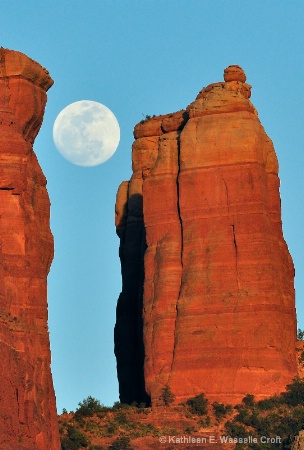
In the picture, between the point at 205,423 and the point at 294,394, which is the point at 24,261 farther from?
the point at 294,394

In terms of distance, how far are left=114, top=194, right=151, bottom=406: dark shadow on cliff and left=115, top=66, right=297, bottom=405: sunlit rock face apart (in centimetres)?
451

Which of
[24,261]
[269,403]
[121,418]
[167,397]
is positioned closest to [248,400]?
[269,403]

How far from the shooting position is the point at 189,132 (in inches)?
4373

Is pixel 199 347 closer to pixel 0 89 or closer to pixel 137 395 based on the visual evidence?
pixel 137 395

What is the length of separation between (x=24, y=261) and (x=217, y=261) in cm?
2529

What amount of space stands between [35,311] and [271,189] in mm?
29994

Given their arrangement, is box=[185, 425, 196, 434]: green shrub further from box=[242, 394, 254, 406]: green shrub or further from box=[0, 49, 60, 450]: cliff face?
box=[0, 49, 60, 450]: cliff face

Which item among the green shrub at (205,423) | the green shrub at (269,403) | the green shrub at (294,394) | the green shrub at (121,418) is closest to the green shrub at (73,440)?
the green shrub at (121,418)

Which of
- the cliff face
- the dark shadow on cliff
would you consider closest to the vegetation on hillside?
the dark shadow on cliff

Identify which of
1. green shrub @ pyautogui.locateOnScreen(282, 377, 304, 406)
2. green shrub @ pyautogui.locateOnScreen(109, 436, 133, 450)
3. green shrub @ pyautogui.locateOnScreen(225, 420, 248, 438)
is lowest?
green shrub @ pyautogui.locateOnScreen(109, 436, 133, 450)

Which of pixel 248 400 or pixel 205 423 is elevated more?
pixel 248 400

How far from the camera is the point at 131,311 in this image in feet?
397

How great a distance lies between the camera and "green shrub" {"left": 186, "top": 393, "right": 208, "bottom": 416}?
103838mm

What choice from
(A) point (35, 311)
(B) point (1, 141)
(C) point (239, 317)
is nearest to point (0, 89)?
(B) point (1, 141)
